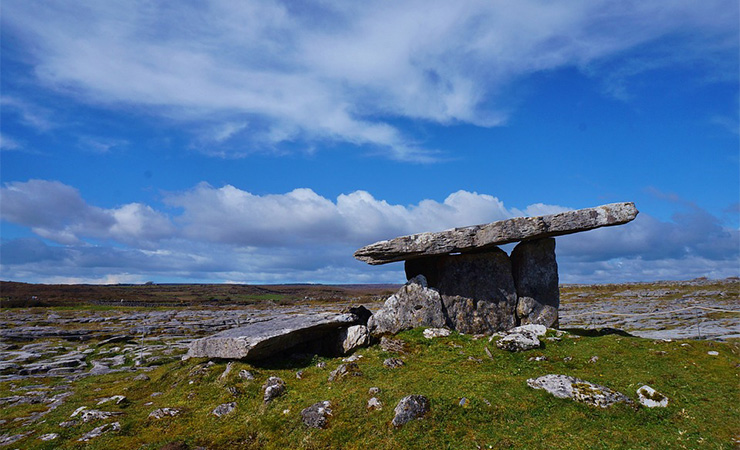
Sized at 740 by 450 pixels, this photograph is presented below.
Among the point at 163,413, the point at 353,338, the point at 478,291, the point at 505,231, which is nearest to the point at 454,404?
the point at 353,338

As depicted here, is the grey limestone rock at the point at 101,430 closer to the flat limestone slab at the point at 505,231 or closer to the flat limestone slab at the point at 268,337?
the flat limestone slab at the point at 268,337

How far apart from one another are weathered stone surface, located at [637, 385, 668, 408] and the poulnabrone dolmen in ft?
24.1

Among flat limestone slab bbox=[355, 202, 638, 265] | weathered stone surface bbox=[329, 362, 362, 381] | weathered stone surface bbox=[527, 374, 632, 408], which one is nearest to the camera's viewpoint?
weathered stone surface bbox=[527, 374, 632, 408]

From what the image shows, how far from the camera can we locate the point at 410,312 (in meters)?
20.3

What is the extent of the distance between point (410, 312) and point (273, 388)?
7.62m

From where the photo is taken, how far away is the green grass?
38.1 ft

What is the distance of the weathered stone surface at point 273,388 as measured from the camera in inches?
590

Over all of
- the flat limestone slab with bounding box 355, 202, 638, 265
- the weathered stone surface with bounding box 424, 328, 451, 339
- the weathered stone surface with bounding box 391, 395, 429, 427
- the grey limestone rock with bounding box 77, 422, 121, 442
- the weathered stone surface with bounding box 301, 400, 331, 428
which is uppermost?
the flat limestone slab with bounding box 355, 202, 638, 265

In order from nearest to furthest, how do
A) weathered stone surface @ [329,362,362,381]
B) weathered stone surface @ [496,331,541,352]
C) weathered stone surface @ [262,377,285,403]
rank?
weathered stone surface @ [262,377,285,403] < weathered stone surface @ [329,362,362,381] < weathered stone surface @ [496,331,541,352]

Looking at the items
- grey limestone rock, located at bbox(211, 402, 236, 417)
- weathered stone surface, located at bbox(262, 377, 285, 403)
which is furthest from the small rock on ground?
grey limestone rock, located at bbox(211, 402, 236, 417)

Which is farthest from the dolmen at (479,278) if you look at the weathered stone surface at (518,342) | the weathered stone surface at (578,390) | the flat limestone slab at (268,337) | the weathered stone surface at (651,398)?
the weathered stone surface at (651,398)

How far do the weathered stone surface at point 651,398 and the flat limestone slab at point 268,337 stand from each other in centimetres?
1170

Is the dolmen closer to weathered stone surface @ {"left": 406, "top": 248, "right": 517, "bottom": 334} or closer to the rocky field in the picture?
weathered stone surface @ {"left": 406, "top": 248, "right": 517, "bottom": 334}

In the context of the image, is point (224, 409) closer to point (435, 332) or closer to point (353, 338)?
point (353, 338)
